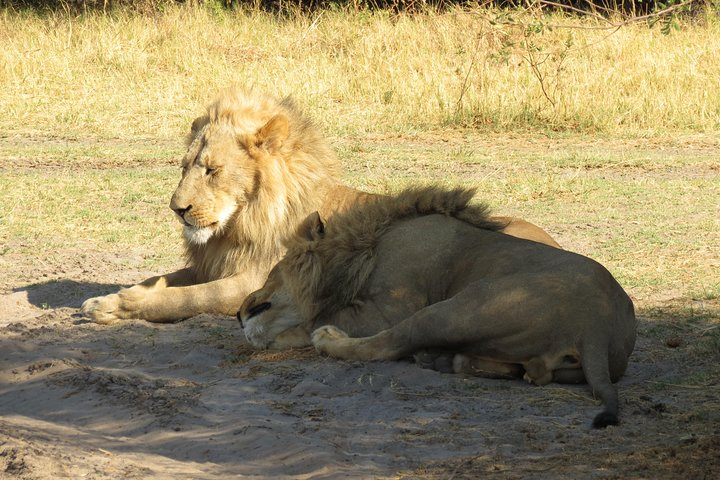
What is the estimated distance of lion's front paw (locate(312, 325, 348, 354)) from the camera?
4645 millimetres

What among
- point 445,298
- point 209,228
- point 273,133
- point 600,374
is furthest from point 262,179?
point 600,374

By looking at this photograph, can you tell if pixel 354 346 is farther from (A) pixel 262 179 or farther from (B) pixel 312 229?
(A) pixel 262 179

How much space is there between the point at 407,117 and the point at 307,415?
8.88 meters

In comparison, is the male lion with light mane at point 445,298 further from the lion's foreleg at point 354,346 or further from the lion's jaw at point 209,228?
the lion's jaw at point 209,228

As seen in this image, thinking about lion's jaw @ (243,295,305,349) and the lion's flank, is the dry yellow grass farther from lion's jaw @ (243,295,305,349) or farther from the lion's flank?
lion's jaw @ (243,295,305,349)

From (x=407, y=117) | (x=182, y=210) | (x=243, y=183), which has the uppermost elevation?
(x=243, y=183)

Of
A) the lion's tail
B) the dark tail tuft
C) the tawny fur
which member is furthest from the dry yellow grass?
the dark tail tuft

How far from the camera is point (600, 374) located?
13.2ft

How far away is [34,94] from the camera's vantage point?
12820 millimetres

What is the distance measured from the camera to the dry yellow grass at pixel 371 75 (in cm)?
1228

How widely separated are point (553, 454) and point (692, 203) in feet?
18.9

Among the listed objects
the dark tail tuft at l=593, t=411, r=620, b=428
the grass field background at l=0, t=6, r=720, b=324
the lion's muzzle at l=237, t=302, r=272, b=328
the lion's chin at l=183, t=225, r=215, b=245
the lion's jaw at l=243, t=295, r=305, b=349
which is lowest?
the grass field background at l=0, t=6, r=720, b=324

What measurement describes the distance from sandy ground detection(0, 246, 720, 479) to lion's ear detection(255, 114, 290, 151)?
1.01m

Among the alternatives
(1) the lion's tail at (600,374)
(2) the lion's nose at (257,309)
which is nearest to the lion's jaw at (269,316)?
(2) the lion's nose at (257,309)
